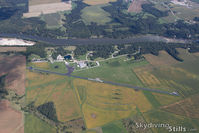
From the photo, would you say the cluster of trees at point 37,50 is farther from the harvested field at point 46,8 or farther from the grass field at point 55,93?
the harvested field at point 46,8

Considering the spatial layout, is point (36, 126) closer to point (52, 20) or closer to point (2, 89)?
point (2, 89)

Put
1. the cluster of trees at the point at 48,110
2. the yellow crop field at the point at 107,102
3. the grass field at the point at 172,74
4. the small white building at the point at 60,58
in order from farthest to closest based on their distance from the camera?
the small white building at the point at 60,58, the grass field at the point at 172,74, the yellow crop field at the point at 107,102, the cluster of trees at the point at 48,110

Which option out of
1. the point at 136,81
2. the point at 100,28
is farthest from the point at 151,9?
the point at 136,81

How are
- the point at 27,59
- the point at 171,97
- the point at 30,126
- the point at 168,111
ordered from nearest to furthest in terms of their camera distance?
1. the point at 30,126
2. the point at 168,111
3. the point at 171,97
4. the point at 27,59

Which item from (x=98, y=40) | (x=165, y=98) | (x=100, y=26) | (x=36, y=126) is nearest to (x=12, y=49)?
(x=98, y=40)

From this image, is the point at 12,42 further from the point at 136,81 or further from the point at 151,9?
the point at 151,9

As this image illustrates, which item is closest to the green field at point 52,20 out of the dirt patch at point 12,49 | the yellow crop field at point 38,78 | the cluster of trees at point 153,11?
the dirt patch at point 12,49
